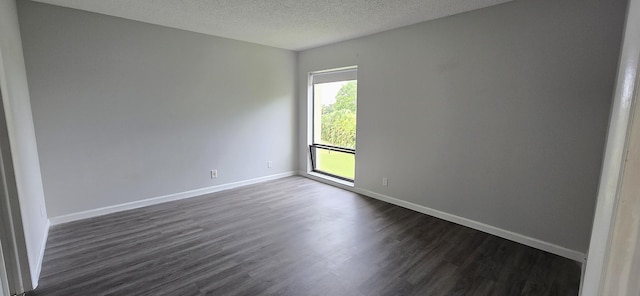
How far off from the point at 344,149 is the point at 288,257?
2595 millimetres

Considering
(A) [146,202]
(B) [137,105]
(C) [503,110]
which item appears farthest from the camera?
(A) [146,202]

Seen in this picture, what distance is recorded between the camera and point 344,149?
4840mm

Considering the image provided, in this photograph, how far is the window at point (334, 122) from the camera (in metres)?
4.62

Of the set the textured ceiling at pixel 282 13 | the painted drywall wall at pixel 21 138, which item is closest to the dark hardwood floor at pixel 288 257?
the painted drywall wall at pixel 21 138

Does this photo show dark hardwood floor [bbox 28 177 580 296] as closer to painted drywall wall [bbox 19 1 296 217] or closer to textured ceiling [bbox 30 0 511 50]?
painted drywall wall [bbox 19 1 296 217]

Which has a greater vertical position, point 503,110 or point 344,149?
point 503,110

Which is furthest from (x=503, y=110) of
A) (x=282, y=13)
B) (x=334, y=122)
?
(x=334, y=122)

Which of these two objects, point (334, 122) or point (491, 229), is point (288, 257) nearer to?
point (491, 229)

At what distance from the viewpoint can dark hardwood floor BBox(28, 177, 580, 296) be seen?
7.02 feet

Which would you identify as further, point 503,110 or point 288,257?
point 503,110

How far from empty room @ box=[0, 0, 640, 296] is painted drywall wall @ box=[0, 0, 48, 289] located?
0.11 ft

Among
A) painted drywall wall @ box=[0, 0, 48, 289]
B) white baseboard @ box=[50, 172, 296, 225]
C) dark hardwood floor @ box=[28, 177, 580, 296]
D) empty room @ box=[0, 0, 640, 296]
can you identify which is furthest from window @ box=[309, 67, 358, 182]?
painted drywall wall @ box=[0, 0, 48, 289]

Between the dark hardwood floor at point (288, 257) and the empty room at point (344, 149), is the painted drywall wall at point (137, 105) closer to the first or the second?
the empty room at point (344, 149)

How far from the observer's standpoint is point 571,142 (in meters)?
2.50
